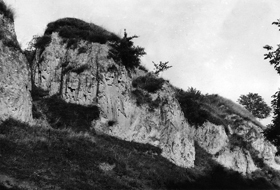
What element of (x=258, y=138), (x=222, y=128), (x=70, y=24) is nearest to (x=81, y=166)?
(x=70, y=24)

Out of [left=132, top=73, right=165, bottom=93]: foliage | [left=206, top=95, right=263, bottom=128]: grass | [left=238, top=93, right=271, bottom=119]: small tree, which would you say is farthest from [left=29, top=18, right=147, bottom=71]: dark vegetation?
[left=238, top=93, right=271, bottom=119]: small tree

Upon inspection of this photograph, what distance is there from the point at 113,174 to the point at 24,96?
329 inches

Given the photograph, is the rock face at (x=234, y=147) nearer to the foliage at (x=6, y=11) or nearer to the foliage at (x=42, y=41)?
the foliage at (x=42, y=41)

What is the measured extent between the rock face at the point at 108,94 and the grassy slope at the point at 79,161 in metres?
1.57

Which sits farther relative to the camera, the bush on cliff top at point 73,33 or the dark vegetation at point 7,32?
the bush on cliff top at point 73,33

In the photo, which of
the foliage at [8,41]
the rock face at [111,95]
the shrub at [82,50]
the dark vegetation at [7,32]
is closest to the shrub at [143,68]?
the rock face at [111,95]

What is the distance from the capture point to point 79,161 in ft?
49.7

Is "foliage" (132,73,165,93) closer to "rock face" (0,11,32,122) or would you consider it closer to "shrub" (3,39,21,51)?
"rock face" (0,11,32,122)

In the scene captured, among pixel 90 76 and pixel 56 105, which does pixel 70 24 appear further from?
pixel 56 105

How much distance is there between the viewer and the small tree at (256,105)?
214ft

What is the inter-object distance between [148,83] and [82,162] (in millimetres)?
14855

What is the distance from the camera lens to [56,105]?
881 inches

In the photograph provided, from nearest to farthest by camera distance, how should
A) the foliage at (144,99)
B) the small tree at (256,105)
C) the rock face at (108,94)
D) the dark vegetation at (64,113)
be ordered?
1. the dark vegetation at (64,113)
2. the rock face at (108,94)
3. the foliage at (144,99)
4. the small tree at (256,105)

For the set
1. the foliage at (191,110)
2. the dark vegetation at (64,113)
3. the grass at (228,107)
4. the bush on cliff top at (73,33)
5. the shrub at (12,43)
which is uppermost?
the bush on cliff top at (73,33)
